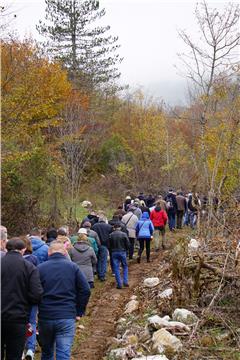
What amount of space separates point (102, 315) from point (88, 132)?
1628cm

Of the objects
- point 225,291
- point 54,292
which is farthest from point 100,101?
point 54,292

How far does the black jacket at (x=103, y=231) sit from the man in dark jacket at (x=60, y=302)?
22.3ft

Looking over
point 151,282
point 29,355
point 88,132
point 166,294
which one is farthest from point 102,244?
point 88,132

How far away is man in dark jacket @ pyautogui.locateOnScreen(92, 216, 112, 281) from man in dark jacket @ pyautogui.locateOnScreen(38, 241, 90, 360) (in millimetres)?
6817

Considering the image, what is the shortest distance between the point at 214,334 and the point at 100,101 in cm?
3113

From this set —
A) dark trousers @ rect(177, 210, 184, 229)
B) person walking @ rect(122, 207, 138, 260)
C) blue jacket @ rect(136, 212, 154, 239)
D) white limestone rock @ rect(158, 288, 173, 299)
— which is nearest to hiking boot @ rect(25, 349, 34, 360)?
white limestone rock @ rect(158, 288, 173, 299)

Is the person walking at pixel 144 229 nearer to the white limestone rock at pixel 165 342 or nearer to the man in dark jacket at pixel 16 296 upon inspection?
the white limestone rock at pixel 165 342

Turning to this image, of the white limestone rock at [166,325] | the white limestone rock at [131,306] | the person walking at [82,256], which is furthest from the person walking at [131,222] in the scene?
the white limestone rock at [166,325]

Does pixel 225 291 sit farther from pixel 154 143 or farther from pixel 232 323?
pixel 154 143

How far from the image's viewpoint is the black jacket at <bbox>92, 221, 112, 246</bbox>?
1294cm

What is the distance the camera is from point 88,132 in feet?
83.4

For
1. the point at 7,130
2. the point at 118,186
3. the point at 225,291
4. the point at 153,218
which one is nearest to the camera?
the point at 225,291

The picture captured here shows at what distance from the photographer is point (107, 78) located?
39.7 meters

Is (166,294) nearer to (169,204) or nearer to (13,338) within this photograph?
(13,338)
